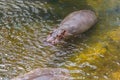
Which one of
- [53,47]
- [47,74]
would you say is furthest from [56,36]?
[47,74]

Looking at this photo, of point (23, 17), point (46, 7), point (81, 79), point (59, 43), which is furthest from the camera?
point (46, 7)

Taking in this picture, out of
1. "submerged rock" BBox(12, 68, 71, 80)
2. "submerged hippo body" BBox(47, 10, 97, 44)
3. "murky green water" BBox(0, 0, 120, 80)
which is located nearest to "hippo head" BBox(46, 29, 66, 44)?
"submerged hippo body" BBox(47, 10, 97, 44)

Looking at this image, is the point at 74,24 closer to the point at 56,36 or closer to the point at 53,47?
the point at 56,36

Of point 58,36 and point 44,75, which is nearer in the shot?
point 44,75

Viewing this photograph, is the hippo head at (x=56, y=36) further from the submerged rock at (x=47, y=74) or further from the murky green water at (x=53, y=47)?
the submerged rock at (x=47, y=74)

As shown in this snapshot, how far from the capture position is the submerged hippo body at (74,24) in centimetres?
883

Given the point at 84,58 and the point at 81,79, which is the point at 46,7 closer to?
the point at 84,58

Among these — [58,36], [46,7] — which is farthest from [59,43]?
[46,7]

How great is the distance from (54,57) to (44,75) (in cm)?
136

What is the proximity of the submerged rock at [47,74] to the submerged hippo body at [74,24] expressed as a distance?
1619 mm

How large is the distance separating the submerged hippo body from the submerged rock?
5.31ft

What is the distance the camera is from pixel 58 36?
8805 mm

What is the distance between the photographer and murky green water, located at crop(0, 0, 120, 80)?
7.42 meters

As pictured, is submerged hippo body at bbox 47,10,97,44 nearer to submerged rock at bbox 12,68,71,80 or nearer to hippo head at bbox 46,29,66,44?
hippo head at bbox 46,29,66,44
